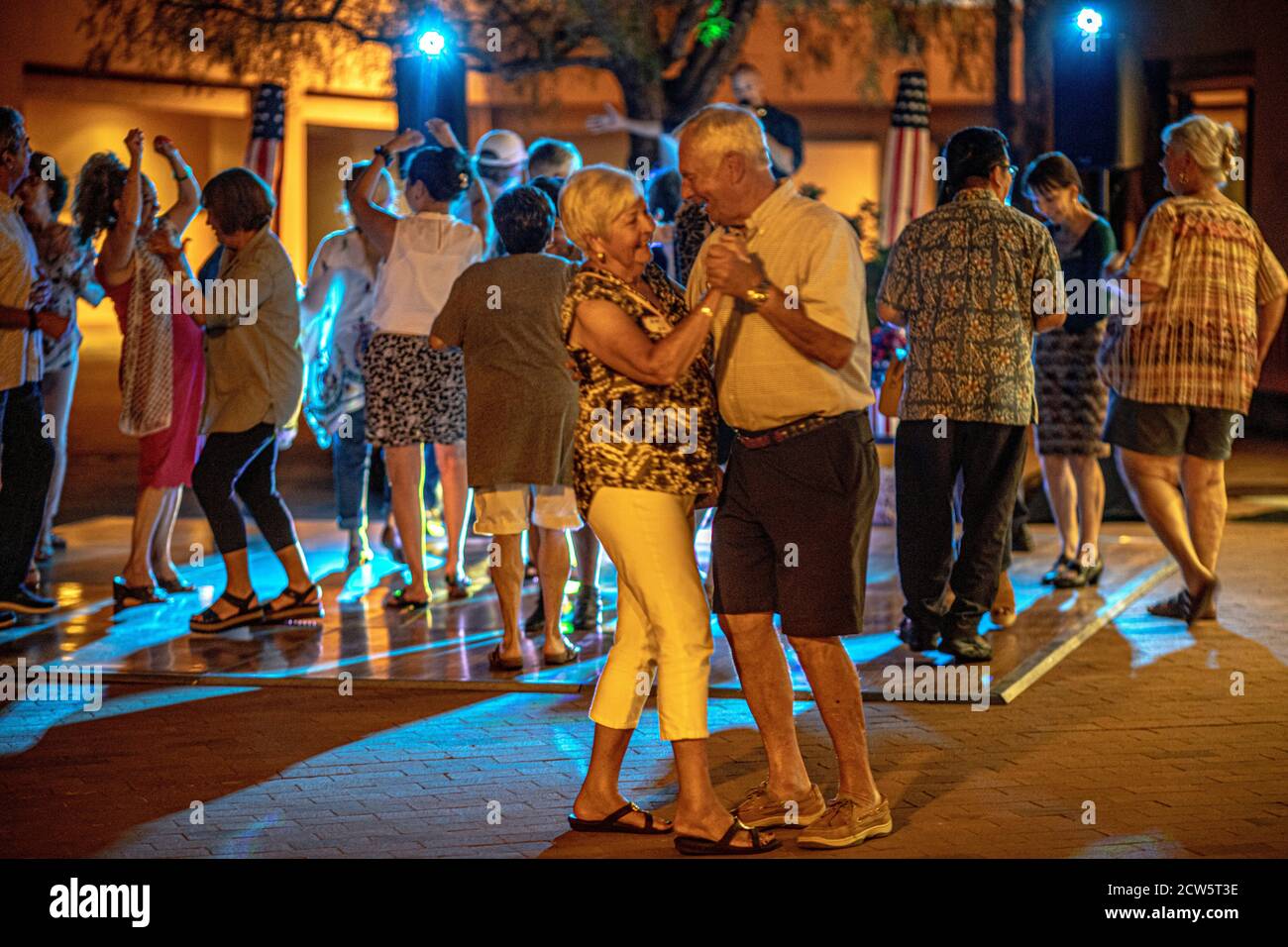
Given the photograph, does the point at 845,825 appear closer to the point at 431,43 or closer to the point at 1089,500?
the point at 1089,500

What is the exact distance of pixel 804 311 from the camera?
461 cm

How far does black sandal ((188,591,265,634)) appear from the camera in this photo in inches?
301

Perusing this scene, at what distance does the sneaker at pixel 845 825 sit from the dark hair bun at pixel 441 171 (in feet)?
13.4

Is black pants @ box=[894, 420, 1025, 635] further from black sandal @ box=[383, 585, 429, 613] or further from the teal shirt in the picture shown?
the teal shirt

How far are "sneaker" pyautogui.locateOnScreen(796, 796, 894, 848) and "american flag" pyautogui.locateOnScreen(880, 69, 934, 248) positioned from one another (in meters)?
8.36

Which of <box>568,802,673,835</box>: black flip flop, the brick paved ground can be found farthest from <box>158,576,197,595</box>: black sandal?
<box>568,802,673,835</box>: black flip flop

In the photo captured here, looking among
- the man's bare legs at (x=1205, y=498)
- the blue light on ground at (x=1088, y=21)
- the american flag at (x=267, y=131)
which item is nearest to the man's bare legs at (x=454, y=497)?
the man's bare legs at (x=1205, y=498)

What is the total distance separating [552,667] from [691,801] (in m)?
2.39

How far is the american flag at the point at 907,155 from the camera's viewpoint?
12.7m

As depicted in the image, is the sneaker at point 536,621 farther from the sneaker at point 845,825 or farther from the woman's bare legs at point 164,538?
the sneaker at point 845,825

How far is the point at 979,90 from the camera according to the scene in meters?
14.6

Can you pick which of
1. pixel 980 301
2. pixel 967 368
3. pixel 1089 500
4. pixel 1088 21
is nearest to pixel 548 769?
pixel 967 368

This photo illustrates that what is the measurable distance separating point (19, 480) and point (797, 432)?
4.65 metres

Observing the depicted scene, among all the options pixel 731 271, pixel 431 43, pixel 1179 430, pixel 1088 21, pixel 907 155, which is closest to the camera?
pixel 731 271
